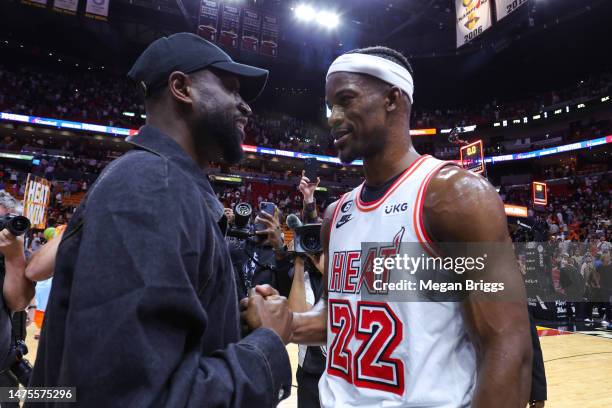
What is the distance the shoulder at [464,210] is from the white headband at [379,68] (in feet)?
1.78

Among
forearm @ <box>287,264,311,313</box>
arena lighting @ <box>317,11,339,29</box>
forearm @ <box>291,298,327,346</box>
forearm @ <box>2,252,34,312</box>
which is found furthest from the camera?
arena lighting @ <box>317,11,339,29</box>

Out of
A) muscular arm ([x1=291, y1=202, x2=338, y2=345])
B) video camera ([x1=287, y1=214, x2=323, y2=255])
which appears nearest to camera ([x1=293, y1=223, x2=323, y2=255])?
video camera ([x1=287, y1=214, x2=323, y2=255])

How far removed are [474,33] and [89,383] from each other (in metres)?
13.9

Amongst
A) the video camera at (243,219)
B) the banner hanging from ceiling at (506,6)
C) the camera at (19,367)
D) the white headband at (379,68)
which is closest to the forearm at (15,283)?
the camera at (19,367)

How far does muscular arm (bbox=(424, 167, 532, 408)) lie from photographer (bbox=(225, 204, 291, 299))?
226 cm

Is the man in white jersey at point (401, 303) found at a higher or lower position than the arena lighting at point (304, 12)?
lower

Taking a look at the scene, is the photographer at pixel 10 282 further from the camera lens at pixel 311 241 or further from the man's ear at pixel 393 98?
the man's ear at pixel 393 98

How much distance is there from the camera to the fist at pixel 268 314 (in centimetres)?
122

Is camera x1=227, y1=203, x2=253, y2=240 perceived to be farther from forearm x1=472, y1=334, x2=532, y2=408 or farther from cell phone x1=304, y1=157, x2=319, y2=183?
forearm x1=472, y1=334, x2=532, y2=408

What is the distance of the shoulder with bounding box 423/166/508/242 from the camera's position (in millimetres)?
1477

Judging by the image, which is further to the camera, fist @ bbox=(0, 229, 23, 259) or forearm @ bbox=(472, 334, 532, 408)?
fist @ bbox=(0, 229, 23, 259)

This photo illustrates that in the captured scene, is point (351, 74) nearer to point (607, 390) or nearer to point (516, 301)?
point (516, 301)

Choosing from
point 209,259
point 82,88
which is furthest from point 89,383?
point 82,88

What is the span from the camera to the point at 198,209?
1.03 metres
